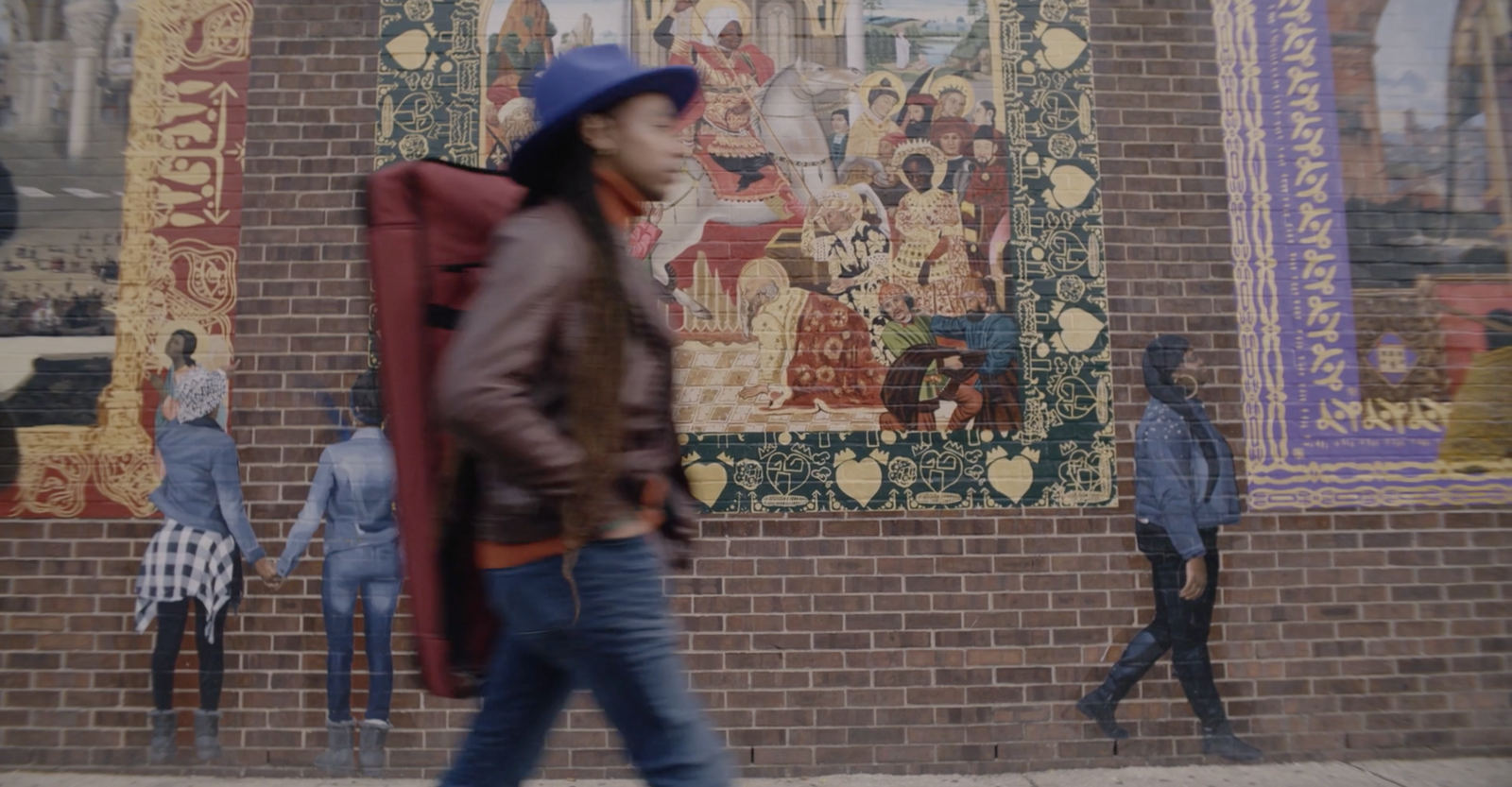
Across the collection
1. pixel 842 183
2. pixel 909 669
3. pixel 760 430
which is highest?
pixel 842 183

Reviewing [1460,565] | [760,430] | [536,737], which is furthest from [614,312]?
[1460,565]

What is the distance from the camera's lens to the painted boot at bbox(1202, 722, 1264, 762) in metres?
4.74

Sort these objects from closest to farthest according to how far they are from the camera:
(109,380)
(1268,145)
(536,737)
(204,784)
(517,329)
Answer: (517,329) < (536,737) < (204,784) < (109,380) < (1268,145)

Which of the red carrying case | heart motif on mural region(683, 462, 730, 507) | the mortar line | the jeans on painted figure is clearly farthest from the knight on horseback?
the mortar line

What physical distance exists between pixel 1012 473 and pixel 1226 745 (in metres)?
1.63

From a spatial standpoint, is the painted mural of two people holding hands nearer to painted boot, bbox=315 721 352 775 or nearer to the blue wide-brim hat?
painted boot, bbox=315 721 352 775

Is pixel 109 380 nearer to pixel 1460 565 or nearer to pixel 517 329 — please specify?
pixel 517 329

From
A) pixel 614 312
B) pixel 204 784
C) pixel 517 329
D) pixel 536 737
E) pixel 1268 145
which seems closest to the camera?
pixel 517 329

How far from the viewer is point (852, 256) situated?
16.4ft

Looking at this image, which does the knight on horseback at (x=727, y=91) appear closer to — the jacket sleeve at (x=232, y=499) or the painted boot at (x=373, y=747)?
the jacket sleeve at (x=232, y=499)

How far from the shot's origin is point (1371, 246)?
5145mm

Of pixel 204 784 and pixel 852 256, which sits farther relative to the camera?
pixel 852 256

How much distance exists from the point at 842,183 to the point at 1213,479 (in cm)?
237

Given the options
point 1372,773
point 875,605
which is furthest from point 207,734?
point 1372,773
